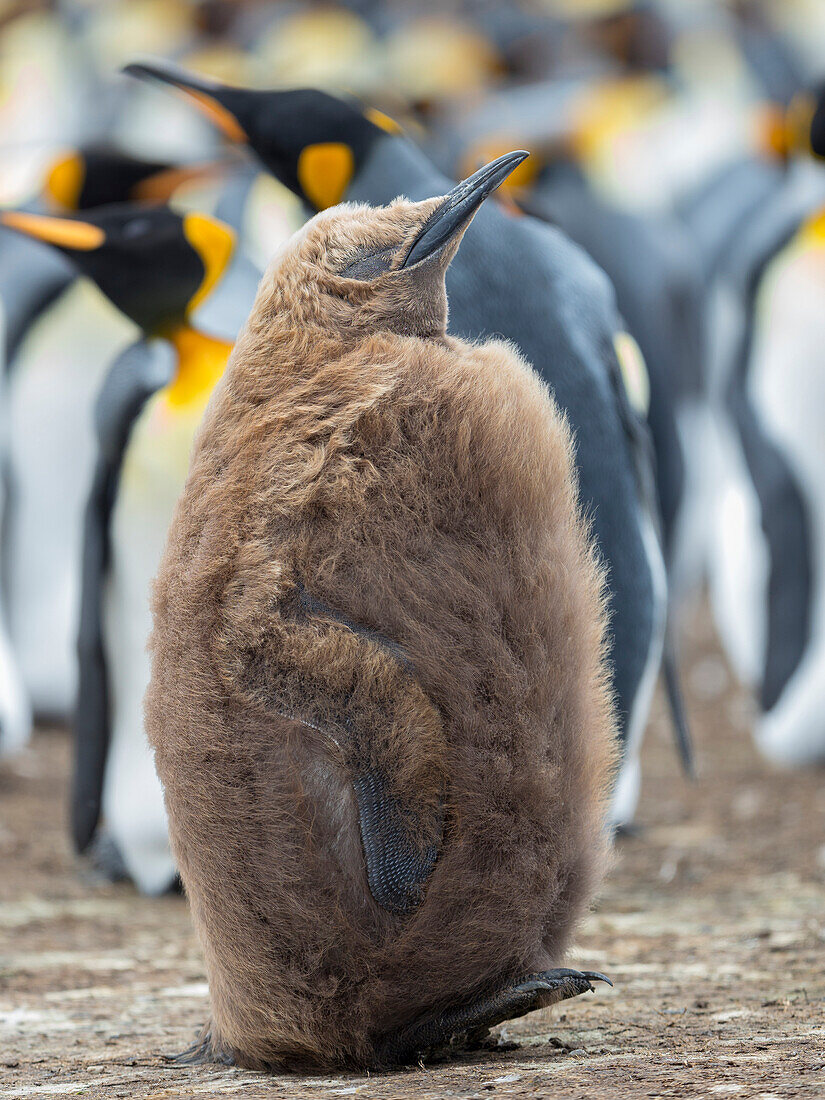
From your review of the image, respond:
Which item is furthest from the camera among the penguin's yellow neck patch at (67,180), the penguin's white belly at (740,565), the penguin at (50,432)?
the penguin's yellow neck patch at (67,180)

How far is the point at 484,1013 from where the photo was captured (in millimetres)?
1796

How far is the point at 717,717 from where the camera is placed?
18.2ft

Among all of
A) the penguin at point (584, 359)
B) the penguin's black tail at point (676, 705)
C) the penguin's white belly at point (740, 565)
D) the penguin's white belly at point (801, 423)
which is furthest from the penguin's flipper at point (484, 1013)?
the penguin's white belly at point (740, 565)

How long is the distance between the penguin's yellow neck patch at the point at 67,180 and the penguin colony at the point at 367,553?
0.05ft

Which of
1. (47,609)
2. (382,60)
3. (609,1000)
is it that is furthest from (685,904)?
(382,60)

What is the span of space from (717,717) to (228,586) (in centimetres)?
414

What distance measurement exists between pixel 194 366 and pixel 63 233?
0.44m

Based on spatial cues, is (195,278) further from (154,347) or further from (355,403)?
(355,403)

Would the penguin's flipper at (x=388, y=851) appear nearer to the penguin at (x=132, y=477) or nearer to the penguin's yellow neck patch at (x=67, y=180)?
the penguin at (x=132, y=477)

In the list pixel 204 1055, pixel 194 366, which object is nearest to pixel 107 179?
pixel 194 366

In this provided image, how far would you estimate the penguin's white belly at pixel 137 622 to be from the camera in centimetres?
345

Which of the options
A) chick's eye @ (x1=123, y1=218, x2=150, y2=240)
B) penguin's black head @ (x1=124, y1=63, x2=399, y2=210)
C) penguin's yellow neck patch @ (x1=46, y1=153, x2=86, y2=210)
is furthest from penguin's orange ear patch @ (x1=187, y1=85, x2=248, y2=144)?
penguin's yellow neck patch @ (x1=46, y1=153, x2=86, y2=210)

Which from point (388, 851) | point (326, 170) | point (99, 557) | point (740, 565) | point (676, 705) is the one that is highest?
point (326, 170)

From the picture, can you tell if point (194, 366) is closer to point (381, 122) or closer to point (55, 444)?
point (381, 122)
